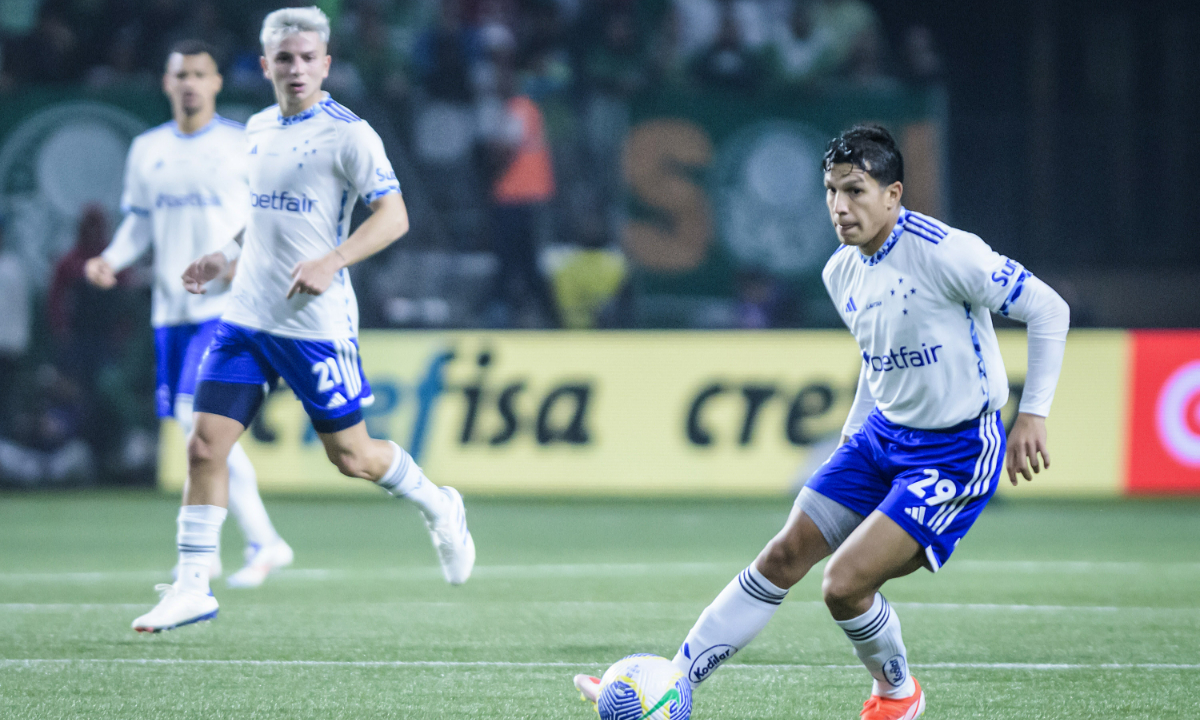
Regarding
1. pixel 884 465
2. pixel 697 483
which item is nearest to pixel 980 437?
pixel 884 465

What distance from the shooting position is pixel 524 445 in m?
10.9

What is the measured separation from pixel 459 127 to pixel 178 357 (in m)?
6.44

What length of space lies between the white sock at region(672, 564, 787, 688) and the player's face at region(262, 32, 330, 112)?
2.35m

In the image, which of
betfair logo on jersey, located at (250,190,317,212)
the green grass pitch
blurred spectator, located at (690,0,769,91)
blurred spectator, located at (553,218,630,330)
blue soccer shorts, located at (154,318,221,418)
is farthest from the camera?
blurred spectator, located at (690,0,769,91)

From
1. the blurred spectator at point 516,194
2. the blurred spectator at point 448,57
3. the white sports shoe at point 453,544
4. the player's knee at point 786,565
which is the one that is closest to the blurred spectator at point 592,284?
the blurred spectator at point 516,194

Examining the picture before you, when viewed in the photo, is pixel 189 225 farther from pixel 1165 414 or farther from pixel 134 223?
pixel 1165 414

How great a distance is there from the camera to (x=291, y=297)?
5164 mm

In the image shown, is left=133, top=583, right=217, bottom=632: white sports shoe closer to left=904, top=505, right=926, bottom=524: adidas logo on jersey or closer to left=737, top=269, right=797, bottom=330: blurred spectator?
left=904, top=505, right=926, bottom=524: adidas logo on jersey

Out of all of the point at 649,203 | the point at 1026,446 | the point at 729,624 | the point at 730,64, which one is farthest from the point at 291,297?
the point at 730,64

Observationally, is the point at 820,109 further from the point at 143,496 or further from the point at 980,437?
the point at 980,437

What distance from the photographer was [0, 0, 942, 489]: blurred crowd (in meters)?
11.5

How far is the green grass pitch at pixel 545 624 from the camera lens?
4.57m

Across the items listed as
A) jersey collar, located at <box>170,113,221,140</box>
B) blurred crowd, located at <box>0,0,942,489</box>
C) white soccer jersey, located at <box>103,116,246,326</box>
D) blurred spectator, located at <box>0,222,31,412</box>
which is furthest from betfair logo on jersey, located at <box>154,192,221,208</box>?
blurred spectator, located at <box>0,222,31,412</box>

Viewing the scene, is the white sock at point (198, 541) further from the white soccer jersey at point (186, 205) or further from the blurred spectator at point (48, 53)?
the blurred spectator at point (48, 53)
